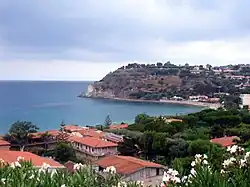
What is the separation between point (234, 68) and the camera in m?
118

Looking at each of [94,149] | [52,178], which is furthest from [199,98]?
[52,178]

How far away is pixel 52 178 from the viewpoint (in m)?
3.25

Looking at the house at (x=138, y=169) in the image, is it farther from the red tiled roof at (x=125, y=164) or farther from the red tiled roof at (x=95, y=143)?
the red tiled roof at (x=95, y=143)

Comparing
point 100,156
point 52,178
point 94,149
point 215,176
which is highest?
point 215,176

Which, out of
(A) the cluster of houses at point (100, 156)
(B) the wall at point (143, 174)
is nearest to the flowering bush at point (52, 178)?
(A) the cluster of houses at point (100, 156)

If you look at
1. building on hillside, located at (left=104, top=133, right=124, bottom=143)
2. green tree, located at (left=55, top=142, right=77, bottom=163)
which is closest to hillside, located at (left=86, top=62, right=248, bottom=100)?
building on hillside, located at (left=104, top=133, right=124, bottom=143)

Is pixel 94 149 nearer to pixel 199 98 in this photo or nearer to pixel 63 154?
pixel 63 154

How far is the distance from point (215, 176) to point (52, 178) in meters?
1.31

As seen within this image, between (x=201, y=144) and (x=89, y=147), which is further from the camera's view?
(x=89, y=147)

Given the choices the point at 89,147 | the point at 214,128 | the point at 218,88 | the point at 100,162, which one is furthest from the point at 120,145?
the point at 218,88

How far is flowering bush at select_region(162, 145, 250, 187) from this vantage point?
111 inches

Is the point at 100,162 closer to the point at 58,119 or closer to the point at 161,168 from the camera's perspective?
the point at 161,168

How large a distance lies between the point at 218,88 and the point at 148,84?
1393cm

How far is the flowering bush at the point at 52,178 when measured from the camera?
3.03 metres
